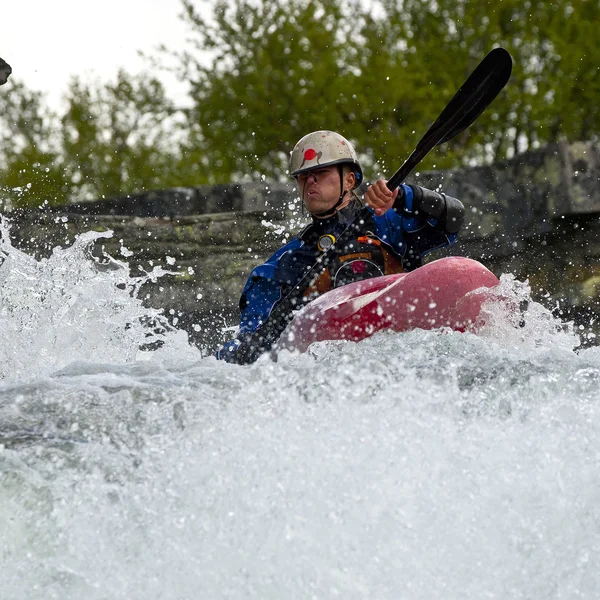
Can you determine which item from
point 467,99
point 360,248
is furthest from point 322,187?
point 467,99

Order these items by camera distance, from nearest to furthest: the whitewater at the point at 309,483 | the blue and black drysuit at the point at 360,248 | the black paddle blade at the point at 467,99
→ the whitewater at the point at 309,483
the black paddle blade at the point at 467,99
the blue and black drysuit at the point at 360,248

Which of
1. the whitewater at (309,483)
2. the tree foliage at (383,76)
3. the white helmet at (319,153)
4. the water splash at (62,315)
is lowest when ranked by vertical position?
the whitewater at (309,483)

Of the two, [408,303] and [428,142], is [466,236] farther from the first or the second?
[408,303]

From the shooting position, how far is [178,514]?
2.35m

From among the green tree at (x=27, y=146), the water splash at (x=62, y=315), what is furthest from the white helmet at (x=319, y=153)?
the green tree at (x=27, y=146)

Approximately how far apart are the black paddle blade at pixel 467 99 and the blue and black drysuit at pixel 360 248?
0.25 m

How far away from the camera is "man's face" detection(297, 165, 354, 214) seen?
4465mm

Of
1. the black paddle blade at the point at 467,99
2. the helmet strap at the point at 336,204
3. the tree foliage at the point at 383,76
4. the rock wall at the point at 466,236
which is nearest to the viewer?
the black paddle blade at the point at 467,99

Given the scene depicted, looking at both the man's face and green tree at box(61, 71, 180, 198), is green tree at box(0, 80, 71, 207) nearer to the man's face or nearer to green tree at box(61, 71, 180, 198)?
green tree at box(61, 71, 180, 198)

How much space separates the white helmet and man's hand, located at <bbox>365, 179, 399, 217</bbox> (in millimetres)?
499

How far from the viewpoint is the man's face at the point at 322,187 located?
176 inches

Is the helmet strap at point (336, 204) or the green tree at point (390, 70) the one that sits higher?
the green tree at point (390, 70)

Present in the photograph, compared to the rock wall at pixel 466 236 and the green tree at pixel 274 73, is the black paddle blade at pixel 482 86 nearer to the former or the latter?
the rock wall at pixel 466 236

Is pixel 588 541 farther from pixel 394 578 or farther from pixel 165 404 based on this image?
pixel 165 404
